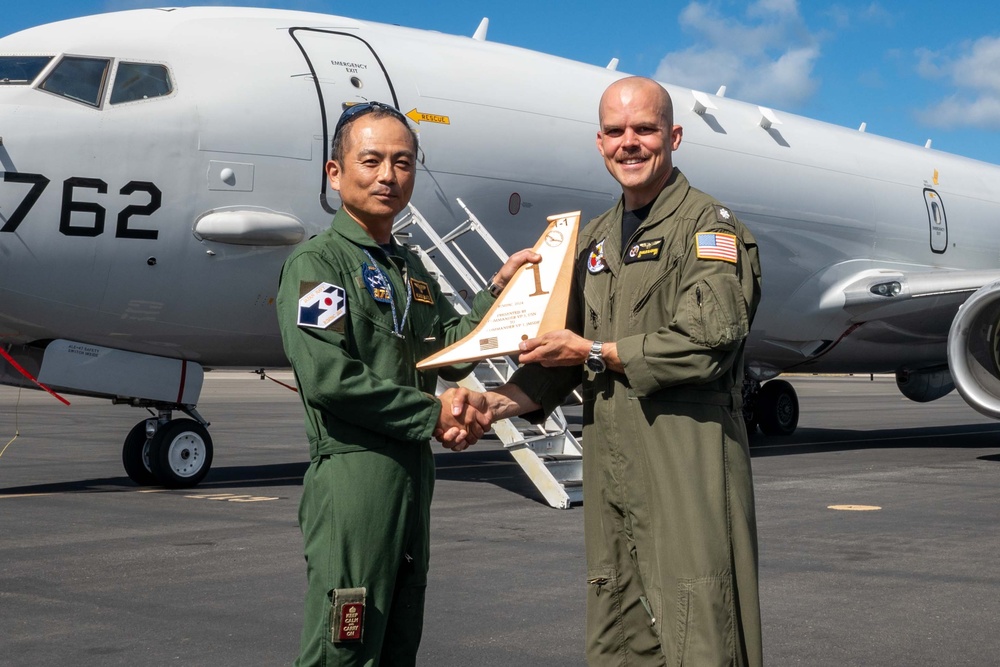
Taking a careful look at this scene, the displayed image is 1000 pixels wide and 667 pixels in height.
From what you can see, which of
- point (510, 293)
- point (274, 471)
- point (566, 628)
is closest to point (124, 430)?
point (274, 471)

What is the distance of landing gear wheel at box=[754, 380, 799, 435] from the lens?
17047mm

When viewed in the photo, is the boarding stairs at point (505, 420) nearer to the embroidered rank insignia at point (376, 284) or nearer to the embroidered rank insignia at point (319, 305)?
the embroidered rank insignia at point (376, 284)

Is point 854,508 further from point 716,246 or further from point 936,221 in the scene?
point 936,221

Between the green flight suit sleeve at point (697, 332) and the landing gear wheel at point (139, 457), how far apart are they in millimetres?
7342

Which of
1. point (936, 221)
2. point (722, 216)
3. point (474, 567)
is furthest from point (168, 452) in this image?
point (936, 221)

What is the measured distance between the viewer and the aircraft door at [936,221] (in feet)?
50.3

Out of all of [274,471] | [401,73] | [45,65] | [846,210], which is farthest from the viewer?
[846,210]

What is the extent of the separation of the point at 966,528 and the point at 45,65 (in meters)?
7.59

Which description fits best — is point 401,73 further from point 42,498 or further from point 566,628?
point 566,628

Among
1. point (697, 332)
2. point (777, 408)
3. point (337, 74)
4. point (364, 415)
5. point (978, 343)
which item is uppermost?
point (337, 74)

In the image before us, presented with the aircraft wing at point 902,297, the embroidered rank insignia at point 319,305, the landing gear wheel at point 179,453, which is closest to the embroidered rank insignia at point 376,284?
the embroidered rank insignia at point 319,305

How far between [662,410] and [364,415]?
0.79m

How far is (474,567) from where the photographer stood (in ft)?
21.0

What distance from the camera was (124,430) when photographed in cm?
1781
